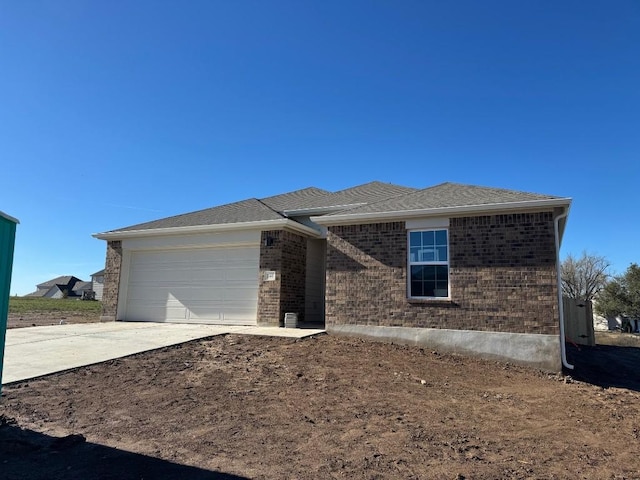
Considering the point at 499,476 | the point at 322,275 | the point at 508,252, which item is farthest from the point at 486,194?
the point at 499,476

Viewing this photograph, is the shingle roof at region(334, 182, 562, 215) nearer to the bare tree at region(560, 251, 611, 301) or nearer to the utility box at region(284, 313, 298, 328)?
the utility box at region(284, 313, 298, 328)

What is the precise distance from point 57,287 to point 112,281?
78.2 metres

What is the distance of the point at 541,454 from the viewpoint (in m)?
4.66

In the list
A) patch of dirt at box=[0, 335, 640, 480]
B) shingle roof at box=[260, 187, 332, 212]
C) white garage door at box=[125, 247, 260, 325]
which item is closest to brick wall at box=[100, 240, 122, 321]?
white garage door at box=[125, 247, 260, 325]

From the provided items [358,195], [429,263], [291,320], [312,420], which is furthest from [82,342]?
[358,195]

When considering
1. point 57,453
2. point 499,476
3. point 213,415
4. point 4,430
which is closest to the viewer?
point 499,476

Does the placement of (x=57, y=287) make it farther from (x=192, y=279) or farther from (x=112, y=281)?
(x=192, y=279)

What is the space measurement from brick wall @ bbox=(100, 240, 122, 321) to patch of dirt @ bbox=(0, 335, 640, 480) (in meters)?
7.27

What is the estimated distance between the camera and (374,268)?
1102 cm

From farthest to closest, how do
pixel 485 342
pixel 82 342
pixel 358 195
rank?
pixel 358 195 → pixel 82 342 → pixel 485 342

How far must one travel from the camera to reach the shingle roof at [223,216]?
13.9 meters

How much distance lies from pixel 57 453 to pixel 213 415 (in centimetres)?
182

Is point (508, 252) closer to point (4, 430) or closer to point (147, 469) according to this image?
point (147, 469)

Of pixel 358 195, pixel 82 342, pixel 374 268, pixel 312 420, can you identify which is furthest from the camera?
pixel 358 195
